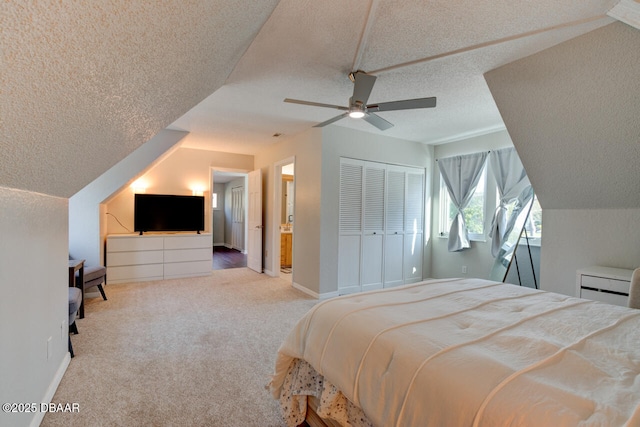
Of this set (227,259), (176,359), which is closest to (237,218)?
(227,259)

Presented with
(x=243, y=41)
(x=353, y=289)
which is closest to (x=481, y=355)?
(x=243, y=41)

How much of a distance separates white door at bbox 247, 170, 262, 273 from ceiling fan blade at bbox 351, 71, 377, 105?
3776 millimetres

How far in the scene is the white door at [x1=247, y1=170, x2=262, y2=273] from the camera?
19.4 ft

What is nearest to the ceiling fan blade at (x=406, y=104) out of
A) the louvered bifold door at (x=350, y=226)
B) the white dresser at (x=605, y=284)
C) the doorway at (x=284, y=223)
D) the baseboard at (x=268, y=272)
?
the louvered bifold door at (x=350, y=226)

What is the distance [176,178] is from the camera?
220 inches

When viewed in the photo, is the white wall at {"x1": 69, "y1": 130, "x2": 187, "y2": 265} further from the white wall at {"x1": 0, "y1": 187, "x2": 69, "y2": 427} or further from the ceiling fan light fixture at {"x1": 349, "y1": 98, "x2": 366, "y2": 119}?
the ceiling fan light fixture at {"x1": 349, "y1": 98, "x2": 366, "y2": 119}

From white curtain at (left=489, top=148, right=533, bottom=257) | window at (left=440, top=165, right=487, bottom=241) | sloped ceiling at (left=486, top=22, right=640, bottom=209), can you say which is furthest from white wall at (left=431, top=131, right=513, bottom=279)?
sloped ceiling at (left=486, top=22, right=640, bottom=209)

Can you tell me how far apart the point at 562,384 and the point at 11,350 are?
7.14 feet

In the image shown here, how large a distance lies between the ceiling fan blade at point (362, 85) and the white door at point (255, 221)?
12.4 feet

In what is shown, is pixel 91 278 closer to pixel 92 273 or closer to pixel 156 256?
pixel 92 273

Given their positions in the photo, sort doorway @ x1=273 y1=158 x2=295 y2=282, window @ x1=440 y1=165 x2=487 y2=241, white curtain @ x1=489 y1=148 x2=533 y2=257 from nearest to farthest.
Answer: white curtain @ x1=489 y1=148 x2=533 y2=257 < window @ x1=440 y1=165 x2=487 y2=241 < doorway @ x1=273 y1=158 x2=295 y2=282

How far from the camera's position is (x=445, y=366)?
1.00m

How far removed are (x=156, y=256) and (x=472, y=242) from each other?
5286 mm

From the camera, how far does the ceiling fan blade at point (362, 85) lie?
2.21 meters
